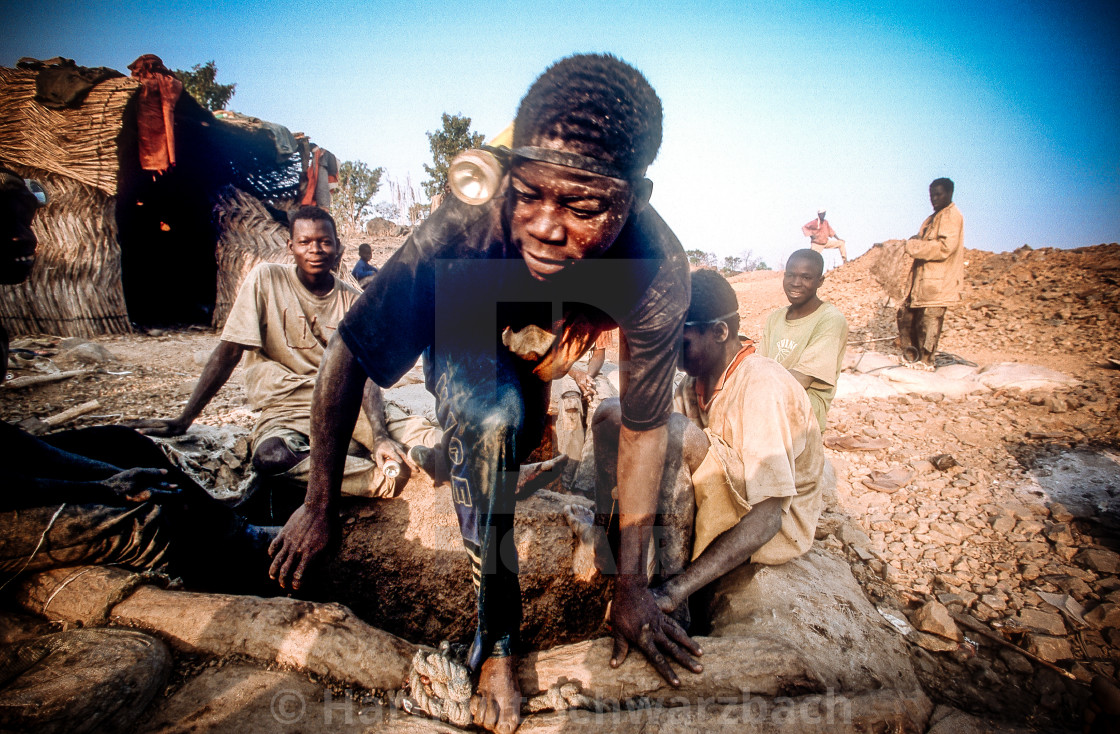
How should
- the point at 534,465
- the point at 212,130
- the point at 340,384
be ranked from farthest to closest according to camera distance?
the point at 212,130, the point at 534,465, the point at 340,384

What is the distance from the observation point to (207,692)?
111 centimetres

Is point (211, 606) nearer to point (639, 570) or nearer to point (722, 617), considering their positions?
point (639, 570)

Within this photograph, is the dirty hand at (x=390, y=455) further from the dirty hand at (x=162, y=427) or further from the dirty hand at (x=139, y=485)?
the dirty hand at (x=162, y=427)

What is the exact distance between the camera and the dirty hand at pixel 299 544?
4.14 ft

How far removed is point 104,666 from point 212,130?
7.67 m

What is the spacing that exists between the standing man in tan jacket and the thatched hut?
28.3ft

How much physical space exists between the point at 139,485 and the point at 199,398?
0.89m

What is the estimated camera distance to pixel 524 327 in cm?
139

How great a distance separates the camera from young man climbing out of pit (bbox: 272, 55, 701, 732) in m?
1.03

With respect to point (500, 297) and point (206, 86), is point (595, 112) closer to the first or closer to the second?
point (500, 297)

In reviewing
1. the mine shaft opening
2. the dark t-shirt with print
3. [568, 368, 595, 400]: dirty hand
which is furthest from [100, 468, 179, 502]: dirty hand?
the mine shaft opening

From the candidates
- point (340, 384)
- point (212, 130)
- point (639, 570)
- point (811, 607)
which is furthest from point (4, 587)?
point (212, 130)

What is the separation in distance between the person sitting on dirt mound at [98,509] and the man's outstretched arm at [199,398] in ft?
0.81

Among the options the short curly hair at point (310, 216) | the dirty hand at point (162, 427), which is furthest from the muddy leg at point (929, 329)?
the dirty hand at point (162, 427)
